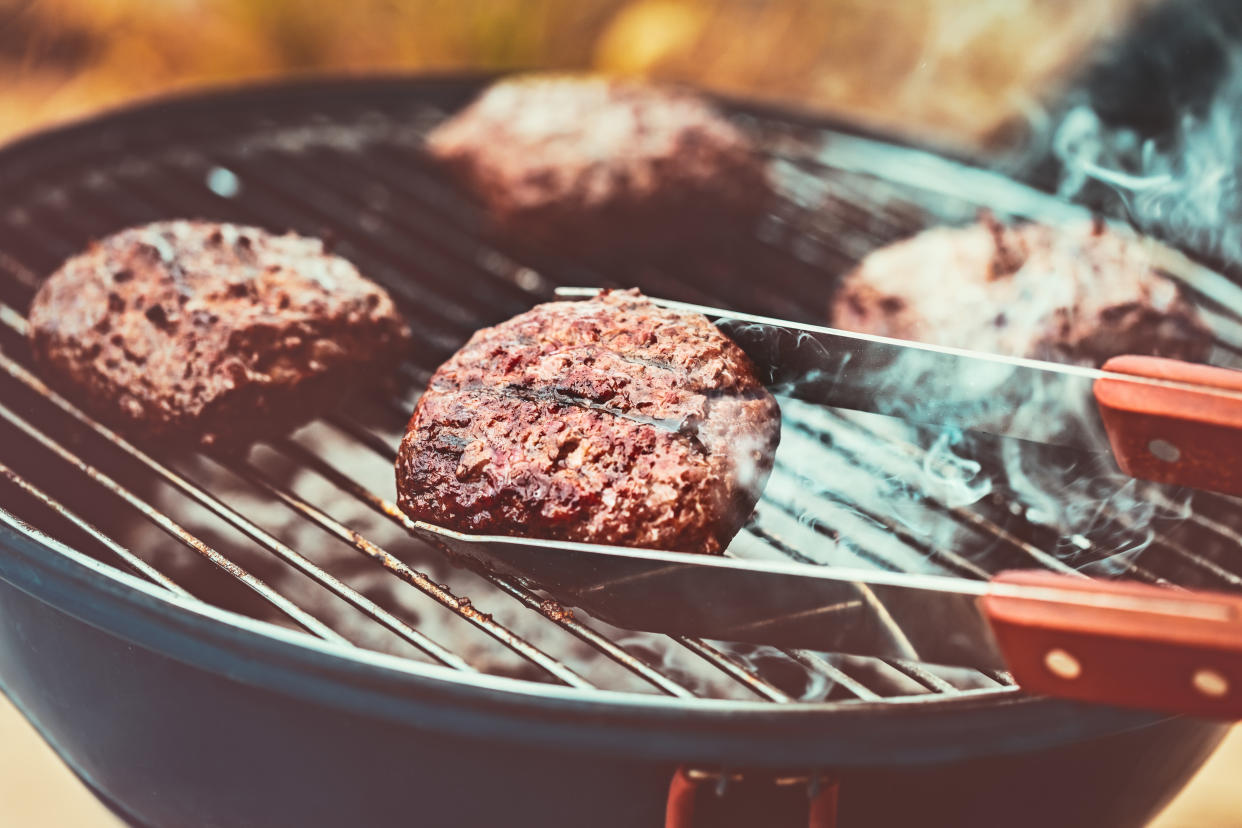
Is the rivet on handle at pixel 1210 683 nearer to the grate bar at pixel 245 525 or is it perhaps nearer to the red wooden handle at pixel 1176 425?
the red wooden handle at pixel 1176 425

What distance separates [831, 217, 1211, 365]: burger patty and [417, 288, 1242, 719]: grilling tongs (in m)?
0.45

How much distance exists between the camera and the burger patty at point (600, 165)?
290cm

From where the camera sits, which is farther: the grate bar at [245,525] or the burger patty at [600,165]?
the burger patty at [600,165]

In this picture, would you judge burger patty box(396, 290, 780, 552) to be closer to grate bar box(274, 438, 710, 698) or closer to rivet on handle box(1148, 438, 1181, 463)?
grate bar box(274, 438, 710, 698)

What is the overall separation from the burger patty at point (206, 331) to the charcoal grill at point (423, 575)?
107mm

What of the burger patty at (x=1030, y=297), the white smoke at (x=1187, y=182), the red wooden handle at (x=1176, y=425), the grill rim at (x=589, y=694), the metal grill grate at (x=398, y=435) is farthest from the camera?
the white smoke at (x=1187, y=182)

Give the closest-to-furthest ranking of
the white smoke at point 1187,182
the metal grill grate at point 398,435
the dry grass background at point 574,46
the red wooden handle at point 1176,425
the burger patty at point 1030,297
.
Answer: the red wooden handle at point 1176,425 → the metal grill grate at point 398,435 → the burger patty at point 1030,297 → the white smoke at point 1187,182 → the dry grass background at point 574,46

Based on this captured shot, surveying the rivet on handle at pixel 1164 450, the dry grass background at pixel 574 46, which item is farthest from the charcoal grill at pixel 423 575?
the dry grass background at pixel 574 46

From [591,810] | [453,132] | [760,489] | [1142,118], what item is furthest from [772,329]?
[1142,118]

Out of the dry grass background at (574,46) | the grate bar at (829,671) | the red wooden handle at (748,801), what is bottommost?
the red wooden handle at (748,801)

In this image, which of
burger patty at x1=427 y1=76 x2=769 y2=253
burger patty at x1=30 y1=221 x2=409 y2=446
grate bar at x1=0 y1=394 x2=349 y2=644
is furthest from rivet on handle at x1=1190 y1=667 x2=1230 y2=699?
burger patty at x1=427 y1=76 x2=769 y2=253

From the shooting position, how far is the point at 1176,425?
5.19ft

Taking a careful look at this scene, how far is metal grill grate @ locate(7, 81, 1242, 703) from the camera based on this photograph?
196cm

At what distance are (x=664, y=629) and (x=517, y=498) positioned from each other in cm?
32
